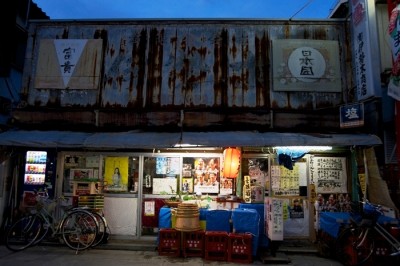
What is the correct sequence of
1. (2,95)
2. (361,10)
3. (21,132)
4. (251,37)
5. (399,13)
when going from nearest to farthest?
(399,13) < (361,10) < (21,132) < (251,37) < (2,95)

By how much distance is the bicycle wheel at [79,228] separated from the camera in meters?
10.3

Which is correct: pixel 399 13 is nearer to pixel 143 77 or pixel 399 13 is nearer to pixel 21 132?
pixel 143 77

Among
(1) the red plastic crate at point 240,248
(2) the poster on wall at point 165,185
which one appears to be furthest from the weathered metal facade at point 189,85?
(1) the red plastic crate at point 240,248

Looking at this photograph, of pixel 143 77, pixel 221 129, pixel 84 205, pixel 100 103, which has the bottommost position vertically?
pixel 84 205

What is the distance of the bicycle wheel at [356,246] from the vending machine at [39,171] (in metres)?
9.40

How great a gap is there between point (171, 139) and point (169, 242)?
302 cm

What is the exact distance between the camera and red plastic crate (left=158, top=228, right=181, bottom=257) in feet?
32.1

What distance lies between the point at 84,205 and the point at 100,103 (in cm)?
344

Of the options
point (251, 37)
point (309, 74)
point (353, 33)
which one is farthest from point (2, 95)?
point (353, 33)

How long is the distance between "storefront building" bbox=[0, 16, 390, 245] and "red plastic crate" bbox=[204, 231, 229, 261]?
1.88 m

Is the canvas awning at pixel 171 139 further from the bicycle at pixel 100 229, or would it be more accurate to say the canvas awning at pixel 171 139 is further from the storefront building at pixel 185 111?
the bicycle at pixel 100 229

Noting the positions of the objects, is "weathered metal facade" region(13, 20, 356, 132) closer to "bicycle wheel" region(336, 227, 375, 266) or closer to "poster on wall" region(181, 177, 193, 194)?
"poster on wall" region(181, 177, 193, 194)

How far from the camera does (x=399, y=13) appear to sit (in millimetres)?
8102

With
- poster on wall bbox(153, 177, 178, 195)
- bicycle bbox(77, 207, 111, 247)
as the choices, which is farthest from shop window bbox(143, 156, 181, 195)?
bicycle bbox(77, 207, 111, 247)
